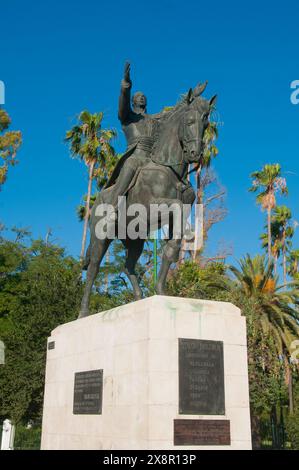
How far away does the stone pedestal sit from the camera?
7758mm

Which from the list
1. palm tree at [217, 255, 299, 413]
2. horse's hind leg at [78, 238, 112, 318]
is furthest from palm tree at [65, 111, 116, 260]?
horse's hind leg at [78, 238, 112, 318]

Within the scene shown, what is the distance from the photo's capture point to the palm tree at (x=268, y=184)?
45500mm

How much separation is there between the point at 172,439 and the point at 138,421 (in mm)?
548

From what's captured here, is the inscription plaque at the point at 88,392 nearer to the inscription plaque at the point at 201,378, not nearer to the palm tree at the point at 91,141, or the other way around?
the inscription plaque at the point at 201,378

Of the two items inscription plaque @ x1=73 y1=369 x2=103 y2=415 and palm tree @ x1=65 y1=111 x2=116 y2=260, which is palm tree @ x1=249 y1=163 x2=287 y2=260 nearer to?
palm tree @ x1=65 y1=111 x2=116 y2=260

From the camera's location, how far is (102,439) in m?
8.66

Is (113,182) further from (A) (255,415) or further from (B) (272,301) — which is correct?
(A) (255,415)

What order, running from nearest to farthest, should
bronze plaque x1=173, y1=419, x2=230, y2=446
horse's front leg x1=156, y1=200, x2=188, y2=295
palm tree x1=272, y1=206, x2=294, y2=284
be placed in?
bronze plaque x1=173, y1=419, x2=230, y2=446
horse's front leg x1=156, y1=200, x2=188, y2=295
palm tree x1=272, y1=206, x2=294, y2=284

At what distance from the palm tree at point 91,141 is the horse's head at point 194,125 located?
82.7 feet

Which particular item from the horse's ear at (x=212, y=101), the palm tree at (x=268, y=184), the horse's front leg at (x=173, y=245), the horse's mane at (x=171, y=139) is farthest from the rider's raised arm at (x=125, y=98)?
the palm tree at (x=268, y=184)

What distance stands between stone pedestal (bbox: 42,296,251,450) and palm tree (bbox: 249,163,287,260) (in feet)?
124

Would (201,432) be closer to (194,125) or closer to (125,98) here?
(194,125)

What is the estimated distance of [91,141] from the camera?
34.7 m

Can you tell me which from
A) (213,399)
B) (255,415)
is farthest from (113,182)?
(255,415)
